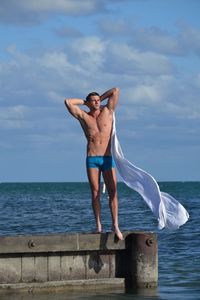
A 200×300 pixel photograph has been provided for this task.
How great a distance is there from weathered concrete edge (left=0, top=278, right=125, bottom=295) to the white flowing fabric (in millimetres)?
1019

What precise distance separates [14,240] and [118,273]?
65.4 inches

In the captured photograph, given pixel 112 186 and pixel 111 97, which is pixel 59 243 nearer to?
pixel 112 186

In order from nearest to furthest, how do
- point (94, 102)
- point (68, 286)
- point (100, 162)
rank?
point (68, 286) → point (94, 102) → point (100, 162)

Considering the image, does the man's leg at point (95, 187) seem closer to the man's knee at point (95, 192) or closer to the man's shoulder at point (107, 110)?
the man's knee at point (95, 192)

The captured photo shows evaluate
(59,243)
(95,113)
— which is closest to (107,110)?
(95,113)

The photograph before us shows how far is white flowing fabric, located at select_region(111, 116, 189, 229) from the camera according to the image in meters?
13.0

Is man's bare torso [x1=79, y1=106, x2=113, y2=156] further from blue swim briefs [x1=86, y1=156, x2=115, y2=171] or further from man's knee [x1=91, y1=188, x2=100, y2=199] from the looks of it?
man's knee [x1=91, y1=188, x2=100, y2=199]

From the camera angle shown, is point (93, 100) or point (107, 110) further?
point (107, 110)

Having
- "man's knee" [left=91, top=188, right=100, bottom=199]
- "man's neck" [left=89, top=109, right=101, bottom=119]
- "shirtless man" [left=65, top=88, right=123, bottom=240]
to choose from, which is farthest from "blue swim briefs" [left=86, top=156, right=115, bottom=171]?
"man's neck" [left=89, top=109, right=101, bottom=119]

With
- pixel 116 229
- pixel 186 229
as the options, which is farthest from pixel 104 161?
pixel 186 229

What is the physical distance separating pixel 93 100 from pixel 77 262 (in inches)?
88.5

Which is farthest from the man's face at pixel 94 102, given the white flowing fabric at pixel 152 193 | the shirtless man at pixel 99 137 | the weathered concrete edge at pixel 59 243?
the weathered concrete edge at pixel 59 243

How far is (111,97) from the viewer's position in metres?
12.9

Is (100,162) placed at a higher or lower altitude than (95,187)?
higher
